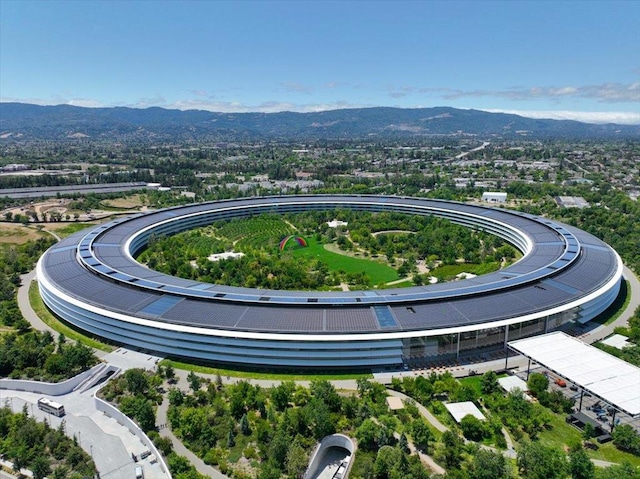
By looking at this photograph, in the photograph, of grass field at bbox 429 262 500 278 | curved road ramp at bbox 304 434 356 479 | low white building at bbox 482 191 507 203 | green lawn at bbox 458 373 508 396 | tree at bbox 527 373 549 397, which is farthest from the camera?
low white building at bbox 482 191 507 203

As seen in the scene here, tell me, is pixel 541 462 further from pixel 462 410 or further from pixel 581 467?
pixel 462 410

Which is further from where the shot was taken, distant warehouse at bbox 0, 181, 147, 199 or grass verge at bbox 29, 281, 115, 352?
distant warehouse at bbox 0, 181, 147, 199

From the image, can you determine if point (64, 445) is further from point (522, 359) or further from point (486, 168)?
point (486, 168)

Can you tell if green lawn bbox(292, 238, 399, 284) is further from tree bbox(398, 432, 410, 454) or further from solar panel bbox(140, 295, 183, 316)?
tree bbox(398, 432, 410, 454)

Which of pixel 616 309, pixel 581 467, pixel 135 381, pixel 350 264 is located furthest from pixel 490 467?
pixel 350 264

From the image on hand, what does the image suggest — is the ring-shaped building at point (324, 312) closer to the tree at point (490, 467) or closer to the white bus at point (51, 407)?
the white bus at point (51, 407)

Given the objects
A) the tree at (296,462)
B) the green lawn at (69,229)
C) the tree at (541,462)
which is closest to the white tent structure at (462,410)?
the tree at (541,462)

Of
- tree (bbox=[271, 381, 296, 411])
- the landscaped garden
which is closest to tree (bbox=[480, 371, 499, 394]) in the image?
tree (bbox=[271, 381, 296, 411])
